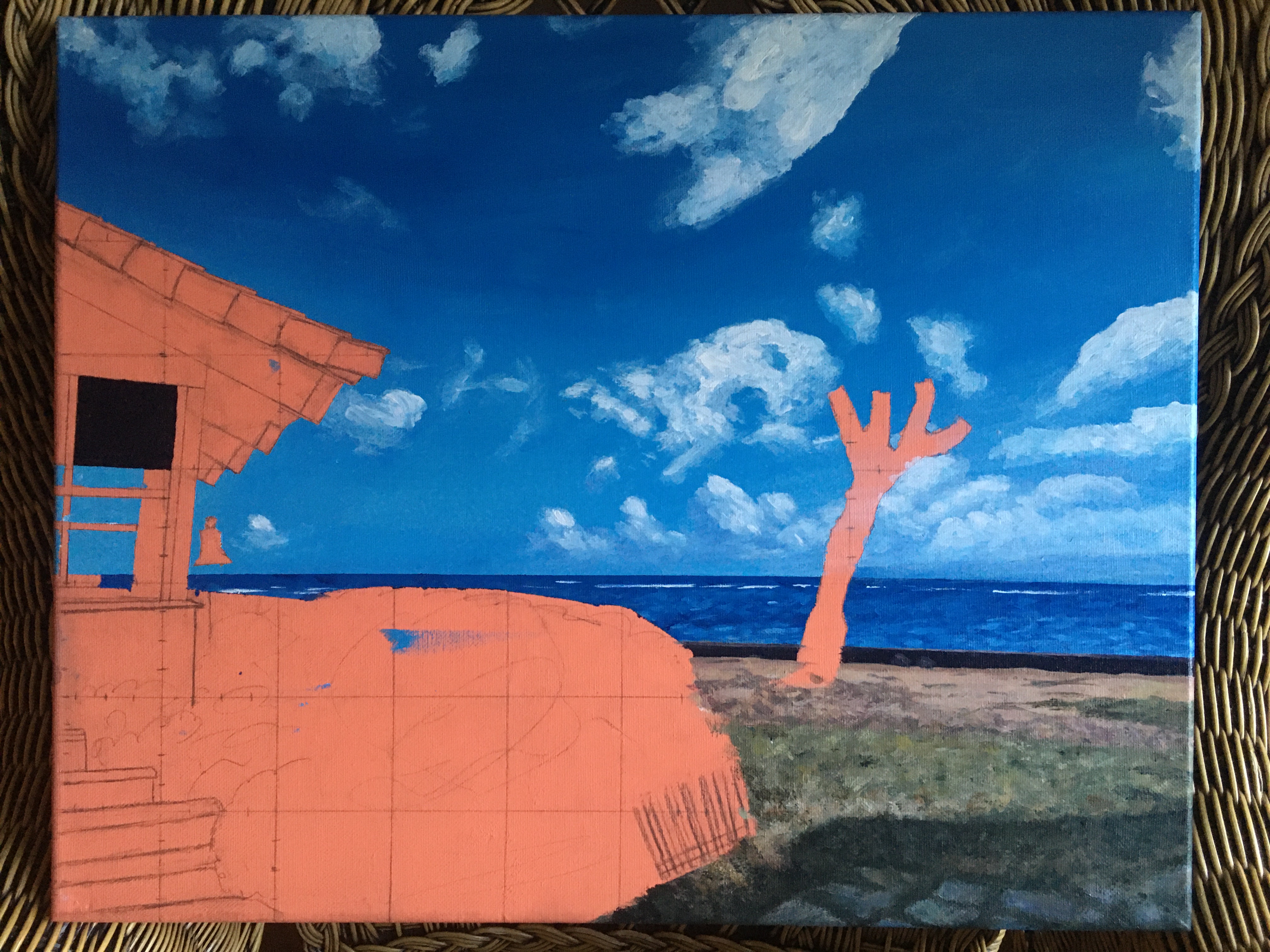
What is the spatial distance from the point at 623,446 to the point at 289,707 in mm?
494

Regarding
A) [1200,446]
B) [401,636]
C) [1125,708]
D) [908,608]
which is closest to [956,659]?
[908,608]

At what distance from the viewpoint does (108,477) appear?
0.96 m

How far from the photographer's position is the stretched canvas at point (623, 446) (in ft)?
3.11

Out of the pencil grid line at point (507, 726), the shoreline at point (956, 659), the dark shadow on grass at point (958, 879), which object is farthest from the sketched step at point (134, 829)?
the shoreline at point (956, 659)

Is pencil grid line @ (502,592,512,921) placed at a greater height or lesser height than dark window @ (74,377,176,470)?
lesser

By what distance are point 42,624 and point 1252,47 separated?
1.60 meters

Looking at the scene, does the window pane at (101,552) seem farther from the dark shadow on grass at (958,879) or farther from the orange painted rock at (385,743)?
the dark shadow on grass at (958,879)

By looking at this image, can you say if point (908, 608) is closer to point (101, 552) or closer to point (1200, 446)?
point (1200, 446)

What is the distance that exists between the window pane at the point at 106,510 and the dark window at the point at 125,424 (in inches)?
1.6

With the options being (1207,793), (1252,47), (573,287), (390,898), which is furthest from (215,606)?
(1252,47)

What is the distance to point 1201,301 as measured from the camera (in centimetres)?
99

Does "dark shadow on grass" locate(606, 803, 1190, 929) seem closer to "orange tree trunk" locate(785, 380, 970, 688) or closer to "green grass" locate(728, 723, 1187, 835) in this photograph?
"green grass" locate(728, 723, 1187, 835)

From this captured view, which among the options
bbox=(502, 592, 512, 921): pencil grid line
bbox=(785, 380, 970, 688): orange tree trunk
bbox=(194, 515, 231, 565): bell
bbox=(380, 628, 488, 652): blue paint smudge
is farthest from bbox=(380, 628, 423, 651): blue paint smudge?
bbox=(785, 380, 970, 688): orange tree trunk

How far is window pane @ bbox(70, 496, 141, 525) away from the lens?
96 centimetres
